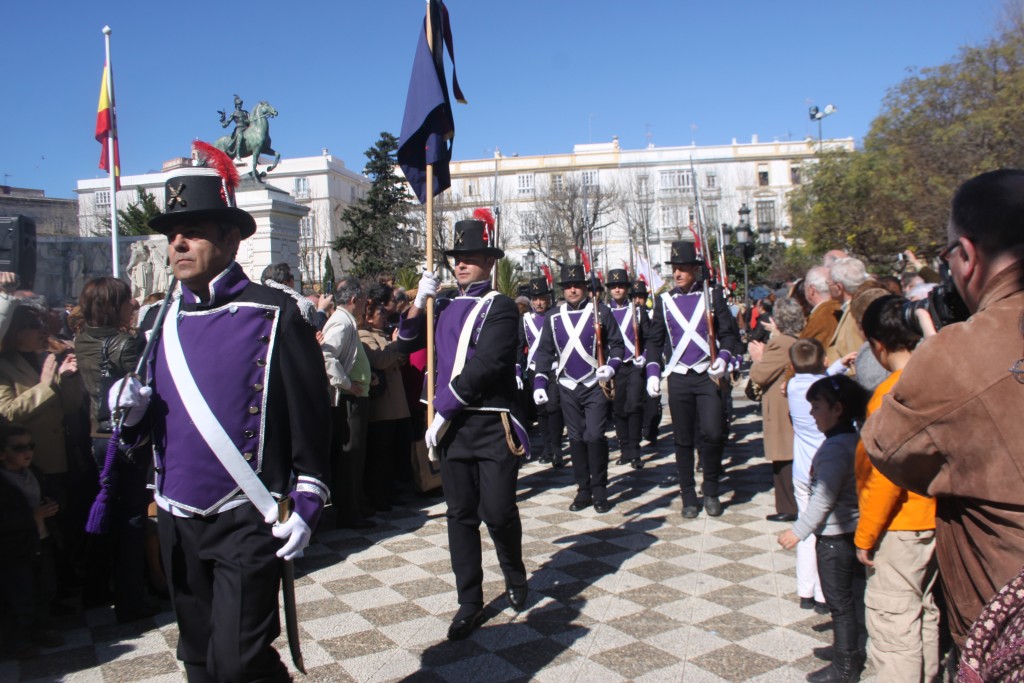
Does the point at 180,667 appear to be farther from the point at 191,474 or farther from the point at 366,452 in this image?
the point at 366,452

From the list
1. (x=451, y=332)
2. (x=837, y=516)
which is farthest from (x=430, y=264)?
(x=837, y=516)

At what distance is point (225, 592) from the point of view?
2.80 m

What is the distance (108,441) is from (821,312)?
5235mm

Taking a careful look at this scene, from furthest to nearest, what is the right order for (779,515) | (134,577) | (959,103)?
(959,103)
(779,515)
(134,577)

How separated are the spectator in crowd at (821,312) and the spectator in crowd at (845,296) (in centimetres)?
9

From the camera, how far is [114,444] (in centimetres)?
337

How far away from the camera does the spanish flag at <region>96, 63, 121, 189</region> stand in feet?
47.5

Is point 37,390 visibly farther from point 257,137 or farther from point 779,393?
point 257,137

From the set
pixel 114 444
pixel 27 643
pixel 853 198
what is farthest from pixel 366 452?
pixel 853 198

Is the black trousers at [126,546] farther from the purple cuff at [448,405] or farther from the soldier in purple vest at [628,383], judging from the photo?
the soldier in purple vest at [628,383]

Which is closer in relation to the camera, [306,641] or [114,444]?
[114,444]

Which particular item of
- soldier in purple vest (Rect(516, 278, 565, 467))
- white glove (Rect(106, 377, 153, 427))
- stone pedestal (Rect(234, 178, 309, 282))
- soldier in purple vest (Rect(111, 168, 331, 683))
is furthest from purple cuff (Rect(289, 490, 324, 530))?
stone pedestal (Rect(234, 178, 309, 282))

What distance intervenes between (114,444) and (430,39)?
10.2 ft

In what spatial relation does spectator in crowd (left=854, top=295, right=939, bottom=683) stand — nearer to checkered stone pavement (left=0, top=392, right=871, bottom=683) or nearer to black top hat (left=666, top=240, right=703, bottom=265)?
checkered stone pavement (left=0, top=392, right=871, bottom=683)
